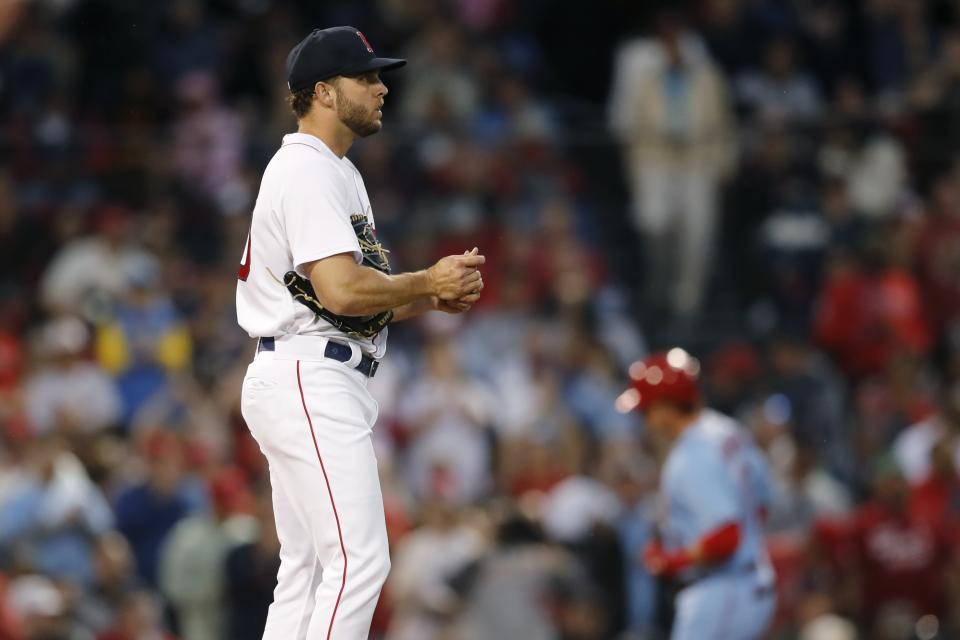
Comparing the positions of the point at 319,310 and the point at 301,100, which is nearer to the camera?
the point at 319,310

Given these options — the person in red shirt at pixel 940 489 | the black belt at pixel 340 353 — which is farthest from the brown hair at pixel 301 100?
the person in red shirt at pixel 940 489

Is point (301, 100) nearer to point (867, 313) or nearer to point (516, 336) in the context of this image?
point (516, 336)

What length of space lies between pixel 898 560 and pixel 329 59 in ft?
22.3

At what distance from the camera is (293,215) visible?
469 cm

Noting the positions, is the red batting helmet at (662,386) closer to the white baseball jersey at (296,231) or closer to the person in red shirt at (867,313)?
the white baseball jersey at (296,231)

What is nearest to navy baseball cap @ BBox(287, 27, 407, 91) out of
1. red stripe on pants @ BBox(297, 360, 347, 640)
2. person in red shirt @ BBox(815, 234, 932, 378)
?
red stripe on pants @ BBox(297, 360, 347, 640)

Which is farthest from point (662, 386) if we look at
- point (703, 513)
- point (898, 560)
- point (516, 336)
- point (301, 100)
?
point (516, 336)

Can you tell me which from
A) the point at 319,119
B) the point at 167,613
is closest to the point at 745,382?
the point at 167,613

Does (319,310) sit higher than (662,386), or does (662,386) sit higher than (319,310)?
(319,310)

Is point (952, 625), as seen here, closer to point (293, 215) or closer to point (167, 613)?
point (167, 613)

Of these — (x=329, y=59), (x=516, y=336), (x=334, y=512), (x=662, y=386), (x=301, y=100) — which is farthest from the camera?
(x=516, y=336)

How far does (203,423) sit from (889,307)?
4880mm

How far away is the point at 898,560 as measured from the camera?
10.4 metres

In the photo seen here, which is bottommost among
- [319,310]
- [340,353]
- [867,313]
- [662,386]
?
[867,313]
